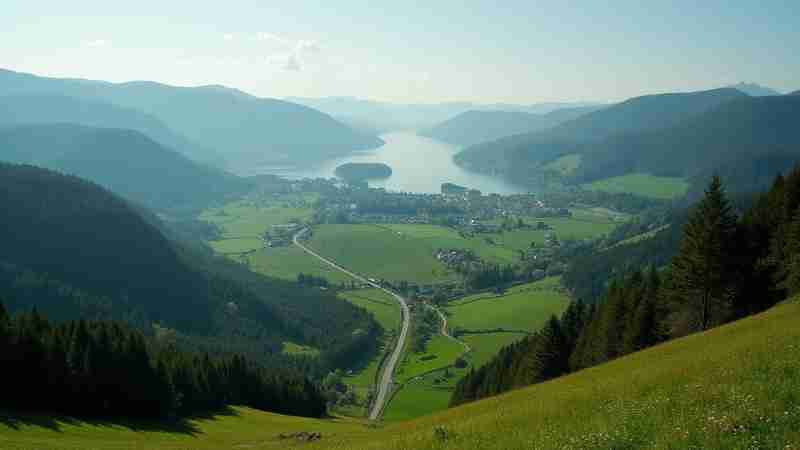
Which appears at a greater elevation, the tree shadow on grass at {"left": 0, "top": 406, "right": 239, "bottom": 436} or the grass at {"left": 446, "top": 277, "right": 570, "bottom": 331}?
the tree shadow on grass at {"left": 0, "top": 406, "right": 239, "bottom": 436}

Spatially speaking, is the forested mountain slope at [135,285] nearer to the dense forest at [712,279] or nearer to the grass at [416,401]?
the grass at [416,401]

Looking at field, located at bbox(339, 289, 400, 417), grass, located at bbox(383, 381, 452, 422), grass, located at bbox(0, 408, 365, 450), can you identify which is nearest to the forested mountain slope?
field, located at bbox(339, 289, 400, 417)

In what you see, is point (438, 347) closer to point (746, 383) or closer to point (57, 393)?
point (57, 393)

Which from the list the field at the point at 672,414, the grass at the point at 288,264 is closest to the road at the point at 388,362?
the grass at the point at 288,264

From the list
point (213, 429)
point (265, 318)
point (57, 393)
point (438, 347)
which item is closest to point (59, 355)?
point (57, 393)

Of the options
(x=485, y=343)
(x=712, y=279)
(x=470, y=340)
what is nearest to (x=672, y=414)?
(x=712, y=279)

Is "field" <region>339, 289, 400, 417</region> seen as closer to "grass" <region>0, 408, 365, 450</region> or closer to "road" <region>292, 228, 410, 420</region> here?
"road" <region>292, 228, 410, 420</region>
